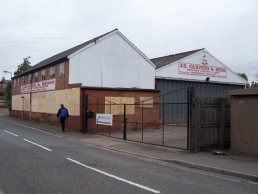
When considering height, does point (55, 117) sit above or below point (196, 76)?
below

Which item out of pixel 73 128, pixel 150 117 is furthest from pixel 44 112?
pixel 150 117

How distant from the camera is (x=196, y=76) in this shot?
3500 centimetres

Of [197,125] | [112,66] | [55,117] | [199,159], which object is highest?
[112,66]

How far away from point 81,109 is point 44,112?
8668mm

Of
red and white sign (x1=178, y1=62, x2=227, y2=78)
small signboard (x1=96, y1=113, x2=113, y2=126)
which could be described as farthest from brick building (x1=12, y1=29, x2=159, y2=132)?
red and white sign (x1=178, y1=62, x2=227, y2=78)

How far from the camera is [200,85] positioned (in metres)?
35.3

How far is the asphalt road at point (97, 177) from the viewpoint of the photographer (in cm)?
820

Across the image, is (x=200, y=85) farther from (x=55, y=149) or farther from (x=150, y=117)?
(x=55, y=149)

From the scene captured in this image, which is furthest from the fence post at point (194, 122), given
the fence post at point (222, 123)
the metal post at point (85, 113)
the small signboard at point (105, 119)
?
the metal post at point (85, 113)

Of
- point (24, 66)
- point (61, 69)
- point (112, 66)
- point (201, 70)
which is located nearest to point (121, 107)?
point (112, 66)

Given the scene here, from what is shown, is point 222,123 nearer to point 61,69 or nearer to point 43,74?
point 61,69

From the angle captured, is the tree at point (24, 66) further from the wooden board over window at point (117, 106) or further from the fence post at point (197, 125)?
the fence post at point (197, 125)

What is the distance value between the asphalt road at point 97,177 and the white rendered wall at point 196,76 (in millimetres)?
19671

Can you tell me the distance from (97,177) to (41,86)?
1034 inches
